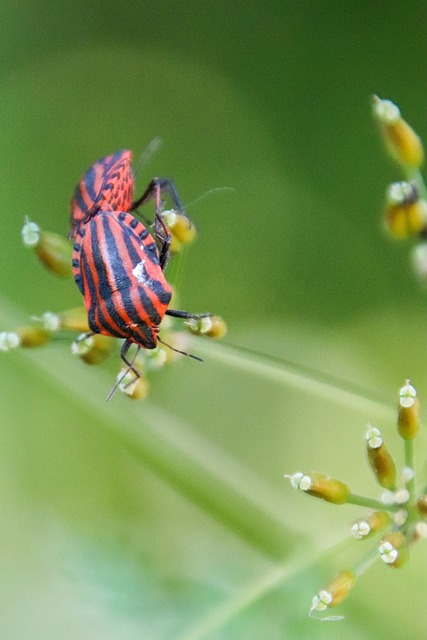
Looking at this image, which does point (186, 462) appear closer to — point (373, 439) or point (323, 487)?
point (323, 487)

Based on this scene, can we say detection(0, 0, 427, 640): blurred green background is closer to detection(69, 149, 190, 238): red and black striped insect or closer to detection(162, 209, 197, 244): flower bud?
detection(69, 149, 190, 238): red and black striped insect

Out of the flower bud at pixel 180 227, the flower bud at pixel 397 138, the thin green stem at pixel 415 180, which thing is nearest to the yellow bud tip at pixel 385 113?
the flower bud at pixel 397 138

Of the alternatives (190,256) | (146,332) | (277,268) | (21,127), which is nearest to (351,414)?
(277,268)

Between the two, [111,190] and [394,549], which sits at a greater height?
[111,190]

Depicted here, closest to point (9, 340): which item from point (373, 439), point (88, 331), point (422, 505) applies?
point (88, 331)

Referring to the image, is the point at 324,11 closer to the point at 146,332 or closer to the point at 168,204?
the point at 168,204

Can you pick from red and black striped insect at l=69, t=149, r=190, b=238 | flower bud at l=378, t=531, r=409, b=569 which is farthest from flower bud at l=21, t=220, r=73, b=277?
flower bud at l=378, t=531, r=409, b=569
